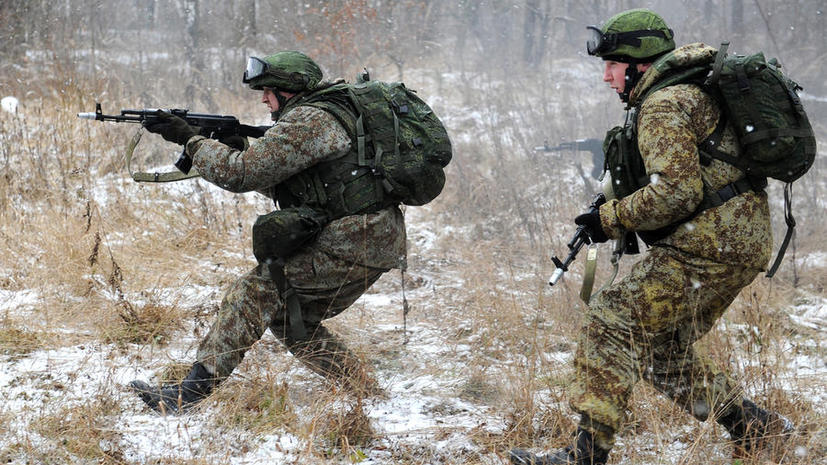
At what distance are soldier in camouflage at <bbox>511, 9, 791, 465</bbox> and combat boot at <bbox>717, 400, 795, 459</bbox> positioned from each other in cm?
3

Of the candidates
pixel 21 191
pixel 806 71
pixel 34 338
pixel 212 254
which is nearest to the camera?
pixel 34 338

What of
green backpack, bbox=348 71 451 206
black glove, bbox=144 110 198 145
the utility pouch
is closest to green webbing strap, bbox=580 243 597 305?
green backpack, bbox=348 71 451 206

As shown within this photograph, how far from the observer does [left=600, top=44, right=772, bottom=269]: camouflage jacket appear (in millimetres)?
2342

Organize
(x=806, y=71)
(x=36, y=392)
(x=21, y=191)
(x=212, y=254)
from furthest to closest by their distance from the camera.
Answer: (x=806, y=71) < (x=21, y=191) < (x=212, y=254) < (x=36, y=392)

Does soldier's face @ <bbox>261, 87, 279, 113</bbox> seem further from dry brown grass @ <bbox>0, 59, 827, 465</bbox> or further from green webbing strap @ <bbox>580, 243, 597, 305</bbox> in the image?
green webbing strap @ <bbox>580, 243, 597, 305</bbox>

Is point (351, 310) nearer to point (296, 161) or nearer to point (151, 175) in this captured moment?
point (151, 175)

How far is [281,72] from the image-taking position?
3.13 m

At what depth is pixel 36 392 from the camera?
10.8 feet

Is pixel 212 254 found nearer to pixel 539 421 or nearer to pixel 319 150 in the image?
pixel 319 150

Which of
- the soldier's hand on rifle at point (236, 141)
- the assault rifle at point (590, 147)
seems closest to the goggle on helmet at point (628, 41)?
the soldier's hand on rifle at point (236, 141)

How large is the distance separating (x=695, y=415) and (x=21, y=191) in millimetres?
5728

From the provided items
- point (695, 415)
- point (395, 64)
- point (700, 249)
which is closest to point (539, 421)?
point (695, 415)

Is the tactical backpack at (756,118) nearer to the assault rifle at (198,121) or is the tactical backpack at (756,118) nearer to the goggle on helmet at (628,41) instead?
the goggle on helmet at (628,41)

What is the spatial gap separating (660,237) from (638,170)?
263 millimetres
